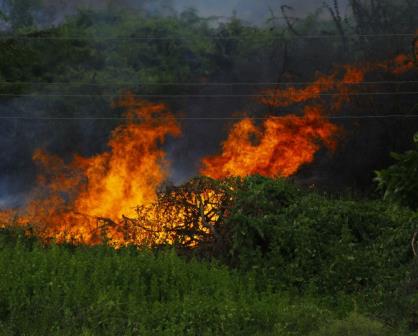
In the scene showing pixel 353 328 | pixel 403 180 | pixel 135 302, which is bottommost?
pixel 353 328

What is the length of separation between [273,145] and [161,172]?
3832 millimetres

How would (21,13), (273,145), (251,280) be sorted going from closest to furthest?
(251,280) → (273,145) → (21,13)

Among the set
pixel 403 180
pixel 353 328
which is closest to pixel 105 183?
pixel 403 180

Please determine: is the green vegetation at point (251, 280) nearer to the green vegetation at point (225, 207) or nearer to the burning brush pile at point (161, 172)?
the green vegetation at point (225, 207)

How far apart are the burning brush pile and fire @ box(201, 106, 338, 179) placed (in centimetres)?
→ 3

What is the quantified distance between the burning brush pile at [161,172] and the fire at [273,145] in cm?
3

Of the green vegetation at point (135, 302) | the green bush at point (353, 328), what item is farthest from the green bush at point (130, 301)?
the green bush at point (353, 328)

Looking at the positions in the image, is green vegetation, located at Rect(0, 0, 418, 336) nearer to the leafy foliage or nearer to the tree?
the leafy foliage

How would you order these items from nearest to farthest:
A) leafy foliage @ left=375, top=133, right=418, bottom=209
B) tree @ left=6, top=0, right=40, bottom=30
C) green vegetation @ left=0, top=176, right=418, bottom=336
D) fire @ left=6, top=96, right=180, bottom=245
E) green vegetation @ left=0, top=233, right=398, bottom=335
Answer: leafy foliage @ left=375, top=133, right=418, bottom=209, green vegetation @ left=0, top=233, right=398, bottom=335, green vegetation @ left=0, top=176, right=418, bottom=336, fire @ left=6, top=96, right=180, bottom=245, tree @ left=6, top=0, right=40, bottom=30

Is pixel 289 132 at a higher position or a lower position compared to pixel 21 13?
lower

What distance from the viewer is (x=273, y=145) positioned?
24.5 metres

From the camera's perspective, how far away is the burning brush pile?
56.5ft

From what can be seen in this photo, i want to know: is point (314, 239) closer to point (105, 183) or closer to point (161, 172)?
point (105, 183)

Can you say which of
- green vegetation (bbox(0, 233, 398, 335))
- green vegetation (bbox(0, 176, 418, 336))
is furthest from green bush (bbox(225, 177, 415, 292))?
green vegetation (bbox(0, 233, 398, 335))
